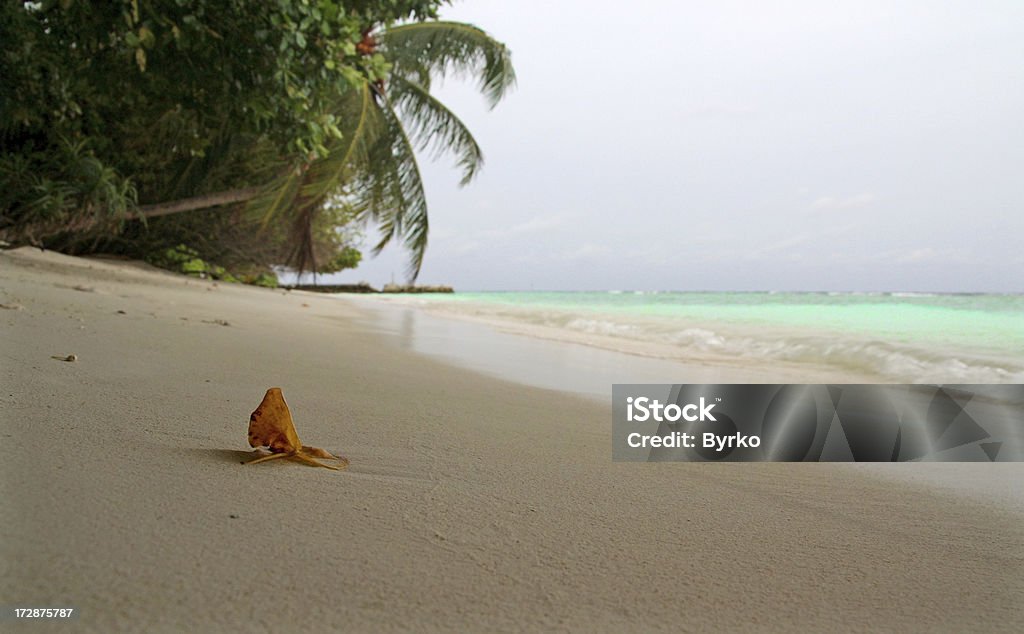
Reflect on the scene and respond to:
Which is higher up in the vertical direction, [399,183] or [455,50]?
[455,50]

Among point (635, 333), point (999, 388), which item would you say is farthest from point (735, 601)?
point (635, 333)

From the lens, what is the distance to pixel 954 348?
519cm

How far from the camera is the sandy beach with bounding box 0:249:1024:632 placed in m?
0.70

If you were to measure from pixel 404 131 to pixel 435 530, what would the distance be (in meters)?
10.0

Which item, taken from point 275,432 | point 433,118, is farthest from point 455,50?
point 275,432

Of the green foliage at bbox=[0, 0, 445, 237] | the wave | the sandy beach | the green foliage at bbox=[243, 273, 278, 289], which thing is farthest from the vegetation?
the wave

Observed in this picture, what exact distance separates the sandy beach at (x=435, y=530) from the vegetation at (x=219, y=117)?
220cm

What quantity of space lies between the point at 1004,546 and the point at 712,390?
1.49 metres

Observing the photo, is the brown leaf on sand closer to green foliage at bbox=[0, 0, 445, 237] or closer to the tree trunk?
green foliage at bbox=[0, 0, 445, 237]

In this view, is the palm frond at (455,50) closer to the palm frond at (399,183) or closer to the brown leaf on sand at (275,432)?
the palm frond at (399,183)

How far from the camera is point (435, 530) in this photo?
920 millimetres

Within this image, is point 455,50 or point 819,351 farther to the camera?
point 455,50

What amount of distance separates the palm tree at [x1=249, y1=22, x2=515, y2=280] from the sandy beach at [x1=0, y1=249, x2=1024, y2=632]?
8.33 metres

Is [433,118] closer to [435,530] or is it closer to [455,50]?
[455,50]
